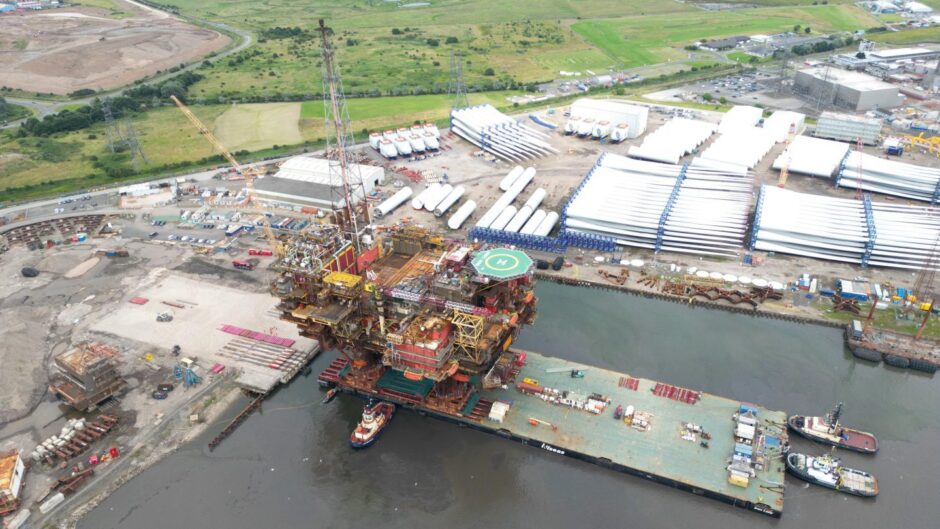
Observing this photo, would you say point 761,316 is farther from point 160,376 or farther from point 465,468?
point 160,376

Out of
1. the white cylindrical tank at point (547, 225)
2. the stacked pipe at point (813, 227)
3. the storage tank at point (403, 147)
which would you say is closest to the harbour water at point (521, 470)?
the stacked pipe at point (813, 227)

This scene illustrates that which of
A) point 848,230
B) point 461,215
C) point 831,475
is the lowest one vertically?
point 831,475

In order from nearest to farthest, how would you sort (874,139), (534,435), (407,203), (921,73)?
(534,435)
(407,203)
(874,139)
(921,73)

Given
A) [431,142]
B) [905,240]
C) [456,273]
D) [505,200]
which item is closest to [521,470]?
[456,273]

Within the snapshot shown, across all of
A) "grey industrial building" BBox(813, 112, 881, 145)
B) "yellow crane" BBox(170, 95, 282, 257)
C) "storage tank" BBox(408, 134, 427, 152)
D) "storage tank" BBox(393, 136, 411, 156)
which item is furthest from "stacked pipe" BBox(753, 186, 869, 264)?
"yellow crane" BBox(170, 95, 282, 257)

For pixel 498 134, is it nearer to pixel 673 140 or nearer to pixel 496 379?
pixel 673 140

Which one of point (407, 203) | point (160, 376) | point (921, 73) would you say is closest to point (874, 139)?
point (921, 73)
